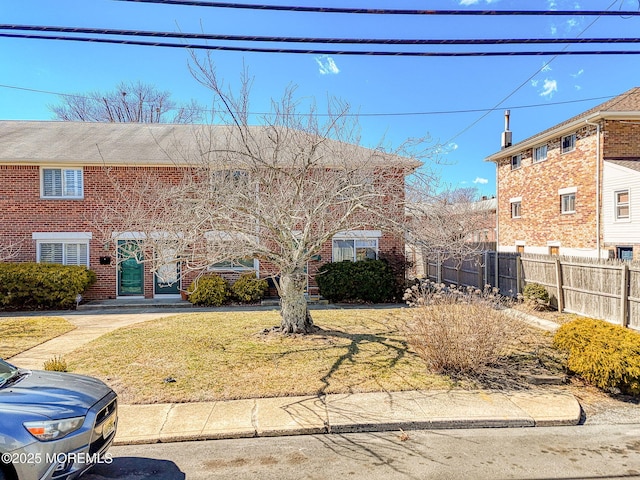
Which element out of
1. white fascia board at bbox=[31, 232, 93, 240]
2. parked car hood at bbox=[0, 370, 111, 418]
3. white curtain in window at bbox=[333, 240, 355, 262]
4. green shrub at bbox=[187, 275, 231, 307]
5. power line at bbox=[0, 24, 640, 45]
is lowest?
green shrub at bbox=[187, 275, 231, 307]

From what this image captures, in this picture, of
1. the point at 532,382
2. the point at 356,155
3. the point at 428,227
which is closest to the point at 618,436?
the point at 532,382

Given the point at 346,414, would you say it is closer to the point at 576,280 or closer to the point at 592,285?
the point at 592,285

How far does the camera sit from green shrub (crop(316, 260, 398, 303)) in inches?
568

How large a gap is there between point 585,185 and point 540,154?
A: 424 cm

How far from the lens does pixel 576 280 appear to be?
1148 centimetres

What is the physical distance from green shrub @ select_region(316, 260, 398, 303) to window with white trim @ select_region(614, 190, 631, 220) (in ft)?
31.1

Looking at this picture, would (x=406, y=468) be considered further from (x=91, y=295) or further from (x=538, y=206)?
(x=538, y=206)

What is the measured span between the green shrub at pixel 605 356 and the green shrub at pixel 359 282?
8.07m

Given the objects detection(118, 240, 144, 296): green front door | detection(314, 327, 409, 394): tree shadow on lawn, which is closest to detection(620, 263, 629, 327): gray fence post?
detection(314, 327, 409, 394): tree shadow on lawn

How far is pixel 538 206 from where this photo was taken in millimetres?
20578

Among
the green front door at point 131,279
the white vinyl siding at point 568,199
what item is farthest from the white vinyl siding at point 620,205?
the green front door at point 131,279

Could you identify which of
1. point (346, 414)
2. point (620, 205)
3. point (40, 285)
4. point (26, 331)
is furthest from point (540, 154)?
point (40, 285)

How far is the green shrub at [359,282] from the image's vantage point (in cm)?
1443

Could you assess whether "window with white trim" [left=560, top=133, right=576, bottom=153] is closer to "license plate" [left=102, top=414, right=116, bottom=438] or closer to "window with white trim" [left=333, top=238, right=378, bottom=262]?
"window with white trim" [left=333, top=238, right=378, bottom=262]
